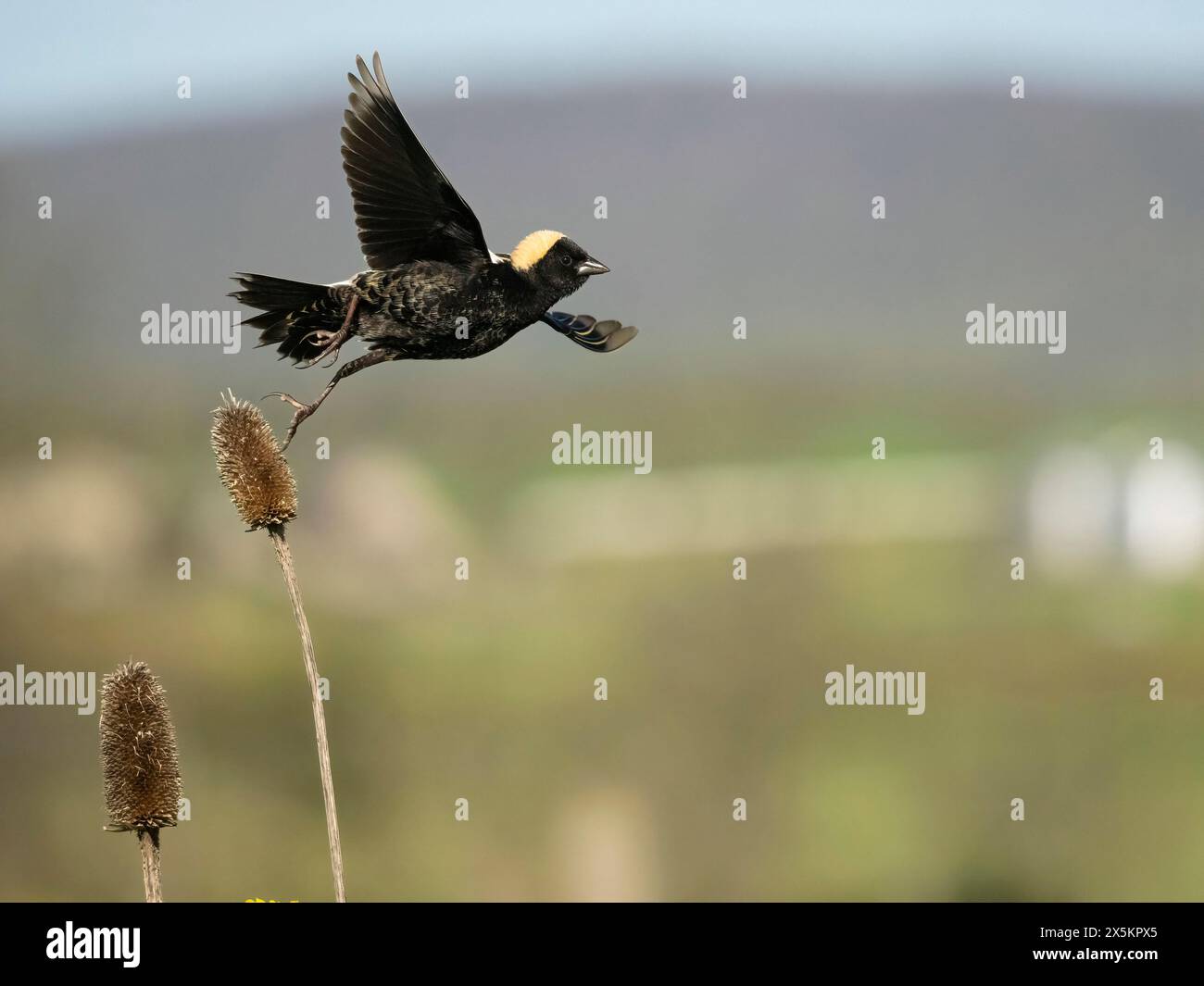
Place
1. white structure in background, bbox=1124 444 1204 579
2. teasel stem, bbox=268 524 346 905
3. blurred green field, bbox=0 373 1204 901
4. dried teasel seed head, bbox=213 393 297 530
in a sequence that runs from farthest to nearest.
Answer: white structure in background, bbox=1124 444 1204 579 < blurred green field, bbox=0 373 1204 901 < dried teasel seed head, bbox=213 393 297 530 < teasel stem, bbox=268 524 346 905

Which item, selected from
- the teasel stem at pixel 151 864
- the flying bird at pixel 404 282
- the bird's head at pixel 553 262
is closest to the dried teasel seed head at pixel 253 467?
the flying bird at pixel 404 282

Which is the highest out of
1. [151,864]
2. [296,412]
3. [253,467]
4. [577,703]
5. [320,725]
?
[296,412]

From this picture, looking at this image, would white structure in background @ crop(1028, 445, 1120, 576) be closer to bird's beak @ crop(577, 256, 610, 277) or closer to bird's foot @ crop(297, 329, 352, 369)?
bird's beak @ crop(577, 256, 610, 277)

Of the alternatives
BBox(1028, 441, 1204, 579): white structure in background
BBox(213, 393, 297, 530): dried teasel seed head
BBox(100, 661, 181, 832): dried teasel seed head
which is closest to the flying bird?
BBox(213, 393, 297, 530): dried teasel seed head

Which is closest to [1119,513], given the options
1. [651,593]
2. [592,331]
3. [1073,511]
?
[1073,511]

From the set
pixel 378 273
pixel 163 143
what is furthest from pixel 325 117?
pixel 378 273

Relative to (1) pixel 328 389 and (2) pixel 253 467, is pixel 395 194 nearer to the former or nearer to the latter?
(1) pixel 328 389

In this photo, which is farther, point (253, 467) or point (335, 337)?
point (335, 337)
